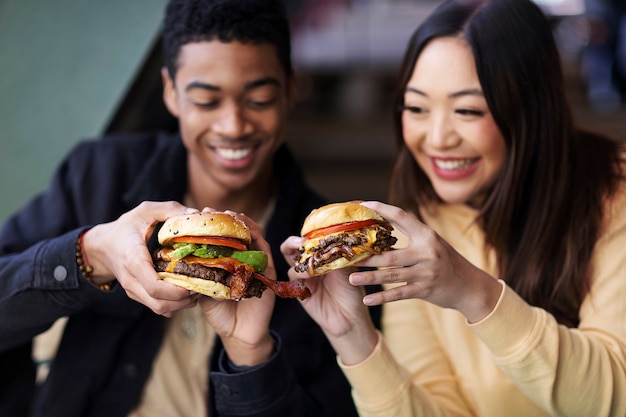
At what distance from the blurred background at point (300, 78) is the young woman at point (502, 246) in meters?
0.68

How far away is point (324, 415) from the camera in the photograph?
252 cm

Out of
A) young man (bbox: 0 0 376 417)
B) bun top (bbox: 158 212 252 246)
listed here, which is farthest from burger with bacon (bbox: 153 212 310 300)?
young man (bbox: 0 0 376 417)

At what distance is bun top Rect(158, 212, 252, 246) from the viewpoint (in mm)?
2000

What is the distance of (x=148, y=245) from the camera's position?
240 centimetres

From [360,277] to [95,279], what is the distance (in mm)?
868

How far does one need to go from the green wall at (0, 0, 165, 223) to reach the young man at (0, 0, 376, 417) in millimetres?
635

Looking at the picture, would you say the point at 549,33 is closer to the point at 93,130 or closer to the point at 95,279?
the point at 95,279

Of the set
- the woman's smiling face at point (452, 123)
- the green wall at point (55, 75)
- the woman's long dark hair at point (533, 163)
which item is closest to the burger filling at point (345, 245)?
the woman's smiling face at point (452, 123)

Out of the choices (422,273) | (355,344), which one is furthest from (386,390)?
(422,273)

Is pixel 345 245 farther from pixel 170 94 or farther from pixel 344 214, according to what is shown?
pixel 170 94

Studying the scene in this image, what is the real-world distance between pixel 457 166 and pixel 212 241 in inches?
31.8

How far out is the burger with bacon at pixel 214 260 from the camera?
1971 mm

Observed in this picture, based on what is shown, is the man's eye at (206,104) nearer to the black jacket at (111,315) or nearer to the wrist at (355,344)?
the black jacket at (111,315)

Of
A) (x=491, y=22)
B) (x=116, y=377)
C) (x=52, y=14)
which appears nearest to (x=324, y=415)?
(x=116, y=377)
